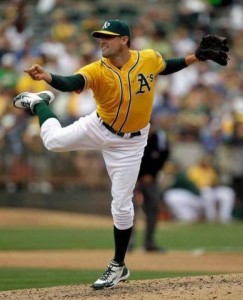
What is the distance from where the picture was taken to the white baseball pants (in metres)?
8.30

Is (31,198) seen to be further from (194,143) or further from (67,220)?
(194,143)

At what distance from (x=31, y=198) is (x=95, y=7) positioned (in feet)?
19.5

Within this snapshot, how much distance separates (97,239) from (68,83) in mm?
8120

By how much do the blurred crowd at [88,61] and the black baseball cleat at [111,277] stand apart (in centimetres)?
879

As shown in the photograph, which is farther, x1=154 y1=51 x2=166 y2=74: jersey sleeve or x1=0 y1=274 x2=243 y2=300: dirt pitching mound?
x1=154 y1=51 x2=166 y2=74: jersey sleeve

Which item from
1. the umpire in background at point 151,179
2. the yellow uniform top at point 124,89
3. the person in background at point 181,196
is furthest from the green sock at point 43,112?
the person in background at point 181,196

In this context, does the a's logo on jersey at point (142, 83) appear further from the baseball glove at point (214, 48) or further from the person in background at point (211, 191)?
the person in background at point (211, 191)

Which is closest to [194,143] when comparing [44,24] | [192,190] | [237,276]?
[192,190]

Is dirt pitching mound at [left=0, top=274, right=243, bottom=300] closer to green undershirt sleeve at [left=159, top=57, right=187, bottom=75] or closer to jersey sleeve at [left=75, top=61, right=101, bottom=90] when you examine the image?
jersey sleeve at [left=75, top=61, right=101, bottom=90]

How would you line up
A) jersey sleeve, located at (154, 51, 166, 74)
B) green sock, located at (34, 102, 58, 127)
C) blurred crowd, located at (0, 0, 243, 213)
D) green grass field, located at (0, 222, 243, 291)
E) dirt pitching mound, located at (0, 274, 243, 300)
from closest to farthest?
dirt pitching mound, located at (0, 274, 243, 300)
green sock, located at (34, 102, 58, 127)
jersey sleeve, located at (154, 51, 166, 74)
green grass field, located at (0, 222, 243, 291)
blurred crowd, located at (0, 0, 243, 213)

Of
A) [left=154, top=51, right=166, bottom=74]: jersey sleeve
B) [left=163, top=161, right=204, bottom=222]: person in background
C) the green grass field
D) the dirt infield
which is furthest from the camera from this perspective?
[left=163, top=161, right=204, bottom=222]: person in background

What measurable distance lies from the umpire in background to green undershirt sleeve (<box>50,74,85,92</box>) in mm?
5827

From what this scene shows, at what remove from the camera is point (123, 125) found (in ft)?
27.2

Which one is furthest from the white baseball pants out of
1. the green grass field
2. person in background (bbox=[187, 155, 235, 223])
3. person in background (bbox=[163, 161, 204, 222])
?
person in background (bbox=[187, 155, 235, 223])
